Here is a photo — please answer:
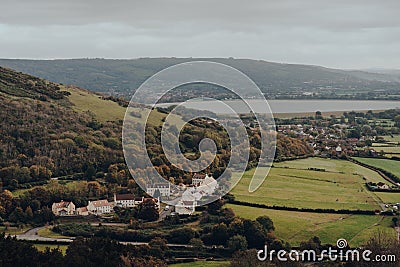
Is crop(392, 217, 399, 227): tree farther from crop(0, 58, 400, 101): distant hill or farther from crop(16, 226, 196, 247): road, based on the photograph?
crop(0, 58, 400, 101): distant hill

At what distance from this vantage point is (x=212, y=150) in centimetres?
3894

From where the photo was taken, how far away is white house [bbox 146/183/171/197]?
31.3m

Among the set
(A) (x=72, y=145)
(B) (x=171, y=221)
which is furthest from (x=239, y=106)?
(B) (x=171, y=221)

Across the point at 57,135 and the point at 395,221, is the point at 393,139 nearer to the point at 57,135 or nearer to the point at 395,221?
the point at 395,221

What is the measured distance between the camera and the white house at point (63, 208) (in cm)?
2945

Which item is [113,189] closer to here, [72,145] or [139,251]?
[72,145]

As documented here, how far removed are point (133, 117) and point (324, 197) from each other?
1771 centimetres

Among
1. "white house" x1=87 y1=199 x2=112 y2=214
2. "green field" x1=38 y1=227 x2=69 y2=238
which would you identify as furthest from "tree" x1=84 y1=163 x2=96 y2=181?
"green field" x1=38 y1=227 x2=69 y2=238

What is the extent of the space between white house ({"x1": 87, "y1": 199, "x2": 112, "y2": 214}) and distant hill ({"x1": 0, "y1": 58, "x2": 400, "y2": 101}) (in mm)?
107294

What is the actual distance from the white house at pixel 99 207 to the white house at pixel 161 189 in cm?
238

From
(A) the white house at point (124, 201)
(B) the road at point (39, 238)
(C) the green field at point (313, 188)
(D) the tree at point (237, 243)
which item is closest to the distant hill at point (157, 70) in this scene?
(C) the green field at point (313, 188)

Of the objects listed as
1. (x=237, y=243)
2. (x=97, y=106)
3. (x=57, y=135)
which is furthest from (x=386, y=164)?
(x=97, y=106)

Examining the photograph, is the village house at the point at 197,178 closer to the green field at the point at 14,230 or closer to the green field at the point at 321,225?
the green field at the point at 321,225

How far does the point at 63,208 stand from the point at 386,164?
999 inches
